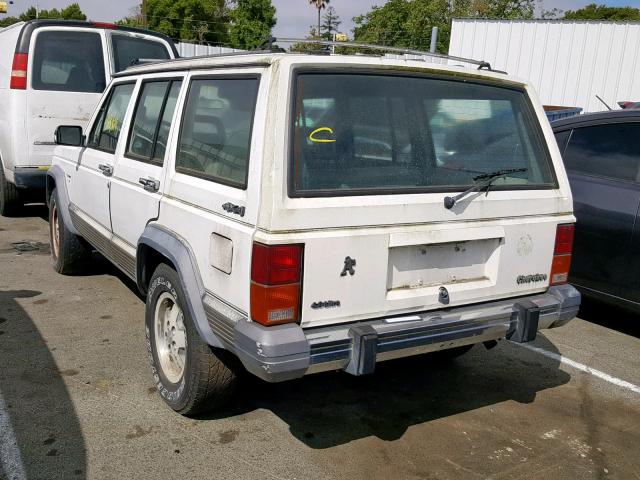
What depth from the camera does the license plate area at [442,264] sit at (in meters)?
3.11

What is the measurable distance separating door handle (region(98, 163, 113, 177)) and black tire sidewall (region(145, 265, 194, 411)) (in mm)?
1173

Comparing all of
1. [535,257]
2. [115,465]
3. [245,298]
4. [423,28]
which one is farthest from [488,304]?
[423,28]

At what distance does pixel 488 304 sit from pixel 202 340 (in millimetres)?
1523

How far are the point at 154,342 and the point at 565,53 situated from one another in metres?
14.7

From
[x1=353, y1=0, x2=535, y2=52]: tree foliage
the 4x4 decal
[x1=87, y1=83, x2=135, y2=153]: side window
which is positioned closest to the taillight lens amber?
the 4x4 decal

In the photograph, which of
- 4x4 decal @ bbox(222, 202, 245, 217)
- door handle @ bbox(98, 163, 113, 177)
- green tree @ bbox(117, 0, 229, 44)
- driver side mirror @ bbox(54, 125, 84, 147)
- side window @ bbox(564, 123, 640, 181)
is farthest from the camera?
green tree @ bbox(117, 0, 229, 44)

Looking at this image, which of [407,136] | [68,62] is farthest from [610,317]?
[68,62]

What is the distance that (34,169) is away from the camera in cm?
756

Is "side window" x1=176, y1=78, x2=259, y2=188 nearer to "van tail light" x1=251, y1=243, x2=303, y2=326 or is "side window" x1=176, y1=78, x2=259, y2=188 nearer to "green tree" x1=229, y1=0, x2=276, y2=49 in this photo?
"van tail light" x1=251, y1=243, x2=303, y2=326

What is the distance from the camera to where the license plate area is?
3.11 m

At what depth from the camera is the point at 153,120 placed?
404 centimetres

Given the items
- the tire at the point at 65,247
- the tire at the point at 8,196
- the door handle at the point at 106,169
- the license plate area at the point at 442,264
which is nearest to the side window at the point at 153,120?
the door handle at the point at 106,169

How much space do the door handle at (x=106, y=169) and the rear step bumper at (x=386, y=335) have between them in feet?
7.14

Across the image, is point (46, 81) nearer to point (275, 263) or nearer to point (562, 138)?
point (562, 138)
